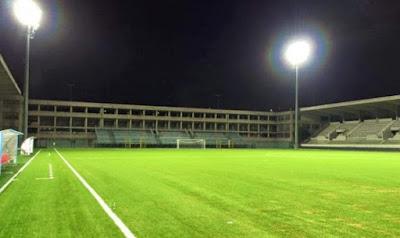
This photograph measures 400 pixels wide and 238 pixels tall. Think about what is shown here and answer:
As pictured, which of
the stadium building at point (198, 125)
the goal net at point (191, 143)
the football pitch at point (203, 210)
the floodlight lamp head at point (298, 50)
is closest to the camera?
the football pitch at point (203, 210)

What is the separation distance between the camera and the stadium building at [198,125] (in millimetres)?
76500

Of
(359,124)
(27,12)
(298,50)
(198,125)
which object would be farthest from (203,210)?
(198,125)

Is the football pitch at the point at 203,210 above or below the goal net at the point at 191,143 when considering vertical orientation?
below

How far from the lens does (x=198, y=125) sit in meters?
102

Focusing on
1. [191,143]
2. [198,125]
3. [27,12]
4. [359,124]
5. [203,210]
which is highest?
[27,12]

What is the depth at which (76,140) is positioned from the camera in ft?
290

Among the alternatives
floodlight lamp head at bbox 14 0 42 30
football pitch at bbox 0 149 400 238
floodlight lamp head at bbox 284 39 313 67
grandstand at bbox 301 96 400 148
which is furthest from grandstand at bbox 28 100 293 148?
football pitch at bbox 0 149 400 238

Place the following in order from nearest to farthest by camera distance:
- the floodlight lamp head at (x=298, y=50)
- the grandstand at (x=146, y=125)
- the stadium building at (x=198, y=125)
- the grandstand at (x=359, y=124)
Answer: the floodlight lamp head at (x=298, y=50), the grandstand at (x=359, y=124), the stadium building at (x=198, y=125), the grandstand at (x=146, y=125)

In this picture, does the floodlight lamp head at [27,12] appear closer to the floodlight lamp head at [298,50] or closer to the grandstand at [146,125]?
the floodlight lamp head at [298,50]

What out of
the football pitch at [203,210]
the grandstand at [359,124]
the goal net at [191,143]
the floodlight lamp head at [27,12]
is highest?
the floodlight lamp head at [27,12]

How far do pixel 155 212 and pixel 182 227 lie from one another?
64.6 inches

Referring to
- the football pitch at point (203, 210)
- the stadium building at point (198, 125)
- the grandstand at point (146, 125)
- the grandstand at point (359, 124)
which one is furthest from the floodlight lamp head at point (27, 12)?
the grandstand at point (359, 124)

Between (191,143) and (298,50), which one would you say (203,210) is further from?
(191,143)

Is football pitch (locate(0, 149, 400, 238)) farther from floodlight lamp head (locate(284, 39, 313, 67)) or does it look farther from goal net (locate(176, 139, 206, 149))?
goal net (locate(176, 139, 206, 149))
